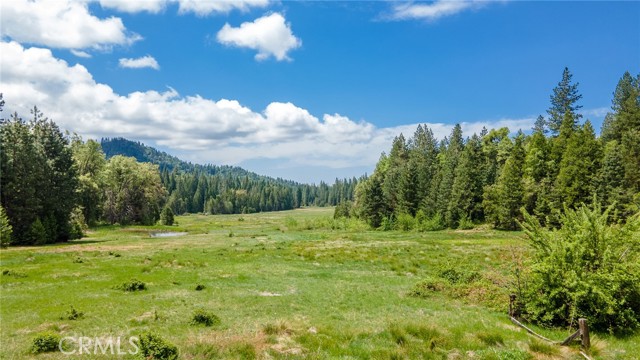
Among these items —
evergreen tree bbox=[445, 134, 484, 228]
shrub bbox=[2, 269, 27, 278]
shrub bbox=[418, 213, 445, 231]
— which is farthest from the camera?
evergreen tree bbox=[445, 134, 484, 228]

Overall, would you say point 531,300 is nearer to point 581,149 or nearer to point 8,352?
point 8,352

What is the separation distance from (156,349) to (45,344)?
4.54 metres

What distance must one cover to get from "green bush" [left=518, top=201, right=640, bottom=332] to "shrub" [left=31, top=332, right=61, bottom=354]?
2097 cm

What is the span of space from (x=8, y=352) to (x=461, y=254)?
134 feet

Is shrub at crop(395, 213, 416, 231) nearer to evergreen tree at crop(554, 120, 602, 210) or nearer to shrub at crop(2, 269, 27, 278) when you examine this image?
evergreen tree at crop(554, 120, 602, 210)

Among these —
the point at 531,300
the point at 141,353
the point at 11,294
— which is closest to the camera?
the point at 141,353

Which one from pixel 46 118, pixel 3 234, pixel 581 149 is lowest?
pixel 3 234

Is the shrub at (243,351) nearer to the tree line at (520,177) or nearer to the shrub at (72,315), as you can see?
the shrub at (72,315)

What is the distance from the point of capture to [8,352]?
45.7 ft

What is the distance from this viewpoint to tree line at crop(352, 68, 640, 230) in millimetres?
70188

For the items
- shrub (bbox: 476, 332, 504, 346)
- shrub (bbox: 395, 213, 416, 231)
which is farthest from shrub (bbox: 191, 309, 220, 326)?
shrub (bbox: 395, 213, 416, 231)

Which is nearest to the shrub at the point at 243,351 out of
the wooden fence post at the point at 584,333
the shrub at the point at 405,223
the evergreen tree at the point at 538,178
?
the wooden fence post at the point at 584,333

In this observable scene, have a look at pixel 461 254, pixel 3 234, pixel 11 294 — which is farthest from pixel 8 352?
pixel 3 234

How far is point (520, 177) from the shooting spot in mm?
86375
